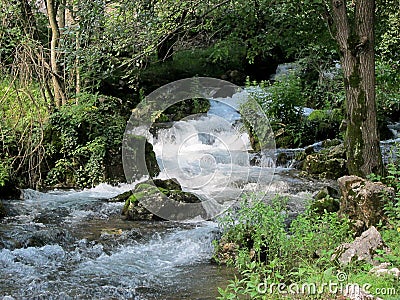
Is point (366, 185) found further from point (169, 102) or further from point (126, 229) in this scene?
point (169, 102)

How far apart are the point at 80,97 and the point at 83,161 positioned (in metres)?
1.65

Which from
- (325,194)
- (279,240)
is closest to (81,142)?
(325,194)

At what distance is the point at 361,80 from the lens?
7121mm

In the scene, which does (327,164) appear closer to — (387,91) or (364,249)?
(387,91)

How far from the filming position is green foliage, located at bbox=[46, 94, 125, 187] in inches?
451

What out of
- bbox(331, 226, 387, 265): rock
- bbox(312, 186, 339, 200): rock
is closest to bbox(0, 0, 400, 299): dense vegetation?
bbox(331, 226, 387, 265): rock

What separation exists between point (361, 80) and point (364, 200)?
189 centimetres

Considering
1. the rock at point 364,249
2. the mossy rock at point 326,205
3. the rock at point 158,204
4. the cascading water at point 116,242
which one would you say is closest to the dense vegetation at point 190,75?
the rock at point 364,249

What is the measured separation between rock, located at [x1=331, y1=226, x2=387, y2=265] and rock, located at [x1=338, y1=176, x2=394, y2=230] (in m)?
1.07

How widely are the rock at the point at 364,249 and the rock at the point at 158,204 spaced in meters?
4.18

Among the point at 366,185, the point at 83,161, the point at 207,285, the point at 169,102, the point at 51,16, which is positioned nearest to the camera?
the point at 207,285

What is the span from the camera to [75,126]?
1177 cm

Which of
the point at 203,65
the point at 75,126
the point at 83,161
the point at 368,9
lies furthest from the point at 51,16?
the point at 368,9

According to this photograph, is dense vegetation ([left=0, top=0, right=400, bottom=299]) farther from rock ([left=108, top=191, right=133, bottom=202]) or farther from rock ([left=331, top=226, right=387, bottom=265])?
rock ([left=108, top=191, right=133, bottom=202])
